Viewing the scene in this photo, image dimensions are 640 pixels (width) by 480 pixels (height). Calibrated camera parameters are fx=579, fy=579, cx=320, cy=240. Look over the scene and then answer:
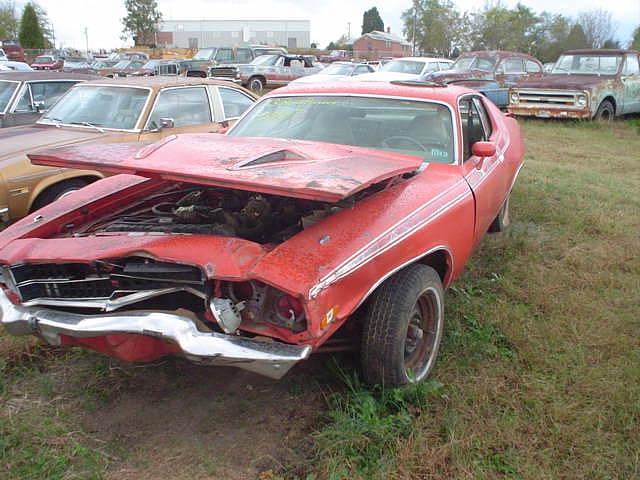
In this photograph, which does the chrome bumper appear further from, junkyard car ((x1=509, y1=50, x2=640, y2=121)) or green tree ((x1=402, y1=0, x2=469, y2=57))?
green tree ((x1=402, y1=0, x2=469, y2=57))

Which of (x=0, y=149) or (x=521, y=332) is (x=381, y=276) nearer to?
(x=521, y=332)

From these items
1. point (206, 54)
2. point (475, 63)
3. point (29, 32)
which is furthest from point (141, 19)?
point (475, 63)

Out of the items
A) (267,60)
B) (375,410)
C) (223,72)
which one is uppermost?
(267,60)

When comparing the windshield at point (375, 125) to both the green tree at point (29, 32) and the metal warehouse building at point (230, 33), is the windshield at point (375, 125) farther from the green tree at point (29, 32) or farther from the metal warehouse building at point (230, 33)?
the metal warehouse building at point (230, 33)

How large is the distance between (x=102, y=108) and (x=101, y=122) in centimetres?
22

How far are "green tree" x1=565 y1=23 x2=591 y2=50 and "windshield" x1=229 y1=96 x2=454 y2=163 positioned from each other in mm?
58596

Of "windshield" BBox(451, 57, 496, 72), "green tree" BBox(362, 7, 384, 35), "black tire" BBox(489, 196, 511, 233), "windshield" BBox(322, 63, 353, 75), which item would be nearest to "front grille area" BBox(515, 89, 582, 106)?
"windshield" BBox(451, 57, 496, 72)

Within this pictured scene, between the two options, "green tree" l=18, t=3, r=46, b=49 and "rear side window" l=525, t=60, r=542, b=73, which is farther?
"green tree" l=18, t=3, r=46, b=49

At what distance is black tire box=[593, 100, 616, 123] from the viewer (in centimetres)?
1248

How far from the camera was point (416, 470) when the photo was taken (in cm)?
244

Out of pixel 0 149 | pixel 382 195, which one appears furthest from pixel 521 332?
pixel 0 149

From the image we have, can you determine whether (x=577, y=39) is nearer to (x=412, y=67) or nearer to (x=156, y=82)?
(x=412, y=67)

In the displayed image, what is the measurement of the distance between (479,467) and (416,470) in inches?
10.7

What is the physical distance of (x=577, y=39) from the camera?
56312mm
